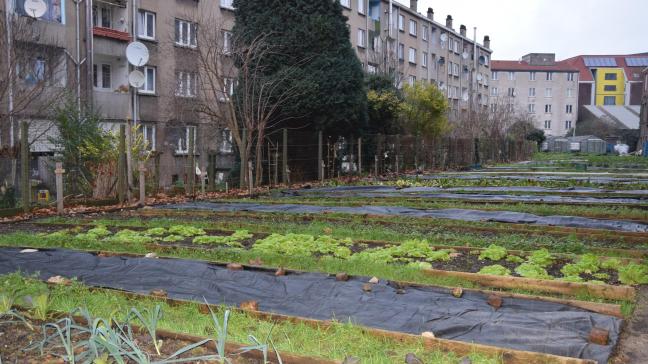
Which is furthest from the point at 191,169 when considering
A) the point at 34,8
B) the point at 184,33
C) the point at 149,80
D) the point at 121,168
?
the point at 184,33

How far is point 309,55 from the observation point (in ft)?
70.6

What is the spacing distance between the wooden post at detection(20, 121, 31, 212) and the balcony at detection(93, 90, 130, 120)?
530 inches

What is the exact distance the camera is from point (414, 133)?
3231cm

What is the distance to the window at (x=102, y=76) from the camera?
2703 cm

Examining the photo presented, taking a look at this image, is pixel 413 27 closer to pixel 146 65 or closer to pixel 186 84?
pixel 186 84

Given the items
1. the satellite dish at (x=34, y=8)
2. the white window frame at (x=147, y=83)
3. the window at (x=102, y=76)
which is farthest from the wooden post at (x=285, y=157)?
the window at (x=102, y=76)

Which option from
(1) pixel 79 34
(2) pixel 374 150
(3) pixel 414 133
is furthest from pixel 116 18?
(3) pixel 414 133

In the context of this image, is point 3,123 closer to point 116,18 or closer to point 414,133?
point 116,18

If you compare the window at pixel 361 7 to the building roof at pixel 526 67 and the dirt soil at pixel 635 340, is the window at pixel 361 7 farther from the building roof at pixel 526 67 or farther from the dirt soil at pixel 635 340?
the building roof at pixel 526 67

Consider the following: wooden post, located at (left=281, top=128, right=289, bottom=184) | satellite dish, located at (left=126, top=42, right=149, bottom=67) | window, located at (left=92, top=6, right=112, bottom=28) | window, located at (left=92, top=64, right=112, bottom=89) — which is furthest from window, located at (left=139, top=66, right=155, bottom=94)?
wooden post, located at (left=281, top=128, right=289, bottom=184)

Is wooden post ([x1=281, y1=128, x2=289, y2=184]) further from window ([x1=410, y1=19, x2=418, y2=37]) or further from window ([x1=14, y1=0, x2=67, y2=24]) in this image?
window ([x1=410, y1=19, x2=418, y2=37])

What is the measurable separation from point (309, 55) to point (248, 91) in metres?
3.15

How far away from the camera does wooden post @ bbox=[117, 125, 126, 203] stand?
539 inches

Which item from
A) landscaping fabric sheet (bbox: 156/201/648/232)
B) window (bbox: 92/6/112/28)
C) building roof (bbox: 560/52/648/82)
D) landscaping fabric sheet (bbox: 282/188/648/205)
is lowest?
landscaping fabric sheet (bbox: 156/201/648/232)
